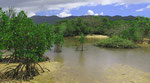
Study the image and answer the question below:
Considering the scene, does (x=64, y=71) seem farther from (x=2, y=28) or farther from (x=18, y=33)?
(x=2, y=28)

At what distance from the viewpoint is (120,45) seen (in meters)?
19.2

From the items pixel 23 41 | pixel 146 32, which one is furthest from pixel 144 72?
pixel 146 32

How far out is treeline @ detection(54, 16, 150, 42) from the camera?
22.9 meters

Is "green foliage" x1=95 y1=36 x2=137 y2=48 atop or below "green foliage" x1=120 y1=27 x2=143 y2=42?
below

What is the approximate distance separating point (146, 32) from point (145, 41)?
1507 millimetres

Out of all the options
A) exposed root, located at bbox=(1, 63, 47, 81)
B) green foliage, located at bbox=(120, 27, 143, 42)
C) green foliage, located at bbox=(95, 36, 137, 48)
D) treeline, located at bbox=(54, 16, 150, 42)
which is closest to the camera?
exposed root, located at bbox=(1, 63, 47, 81)

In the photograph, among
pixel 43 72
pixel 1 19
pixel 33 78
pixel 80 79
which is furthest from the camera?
pixel 43 72

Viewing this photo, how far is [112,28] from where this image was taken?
112ft

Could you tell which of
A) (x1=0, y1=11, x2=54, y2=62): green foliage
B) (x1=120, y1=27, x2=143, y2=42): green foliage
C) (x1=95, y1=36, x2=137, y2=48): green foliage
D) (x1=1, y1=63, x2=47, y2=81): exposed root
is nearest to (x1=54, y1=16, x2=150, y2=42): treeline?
(x1=120, y1=27, x2=143, y2=42): green foliage

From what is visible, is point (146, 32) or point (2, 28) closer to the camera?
point (2, 28)

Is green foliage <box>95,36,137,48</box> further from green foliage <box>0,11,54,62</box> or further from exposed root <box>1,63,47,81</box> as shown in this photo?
exposed root <box>1,63,47,81</box>

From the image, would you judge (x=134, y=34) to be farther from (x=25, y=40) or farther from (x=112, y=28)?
Answer: (x=25, y=40)

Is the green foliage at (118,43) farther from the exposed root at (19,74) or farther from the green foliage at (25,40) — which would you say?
the exposed root at (19,74)

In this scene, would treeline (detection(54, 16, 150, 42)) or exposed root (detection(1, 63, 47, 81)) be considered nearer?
exposed root (detection(1, 63, 47, 81))
